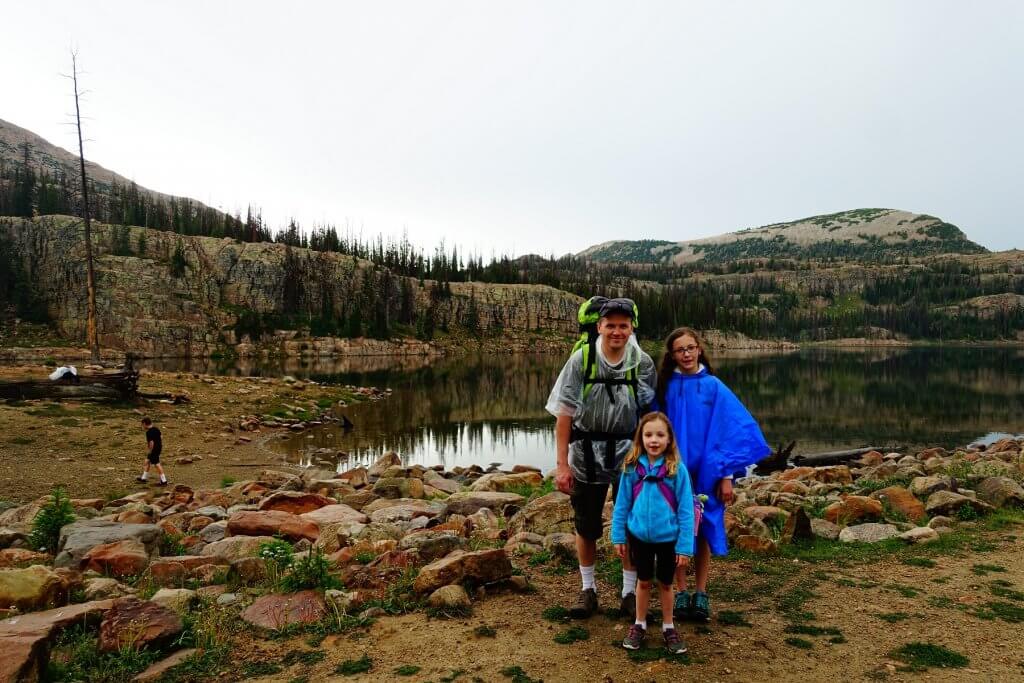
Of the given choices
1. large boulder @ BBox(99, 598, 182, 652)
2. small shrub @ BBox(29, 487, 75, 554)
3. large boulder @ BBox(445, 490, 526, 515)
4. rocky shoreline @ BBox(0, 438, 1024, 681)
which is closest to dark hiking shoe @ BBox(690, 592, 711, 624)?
rocky shoreline @ BBox(0, 438, 1024, 681)

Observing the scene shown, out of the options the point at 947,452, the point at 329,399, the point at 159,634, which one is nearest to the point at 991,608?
the point at 159,634

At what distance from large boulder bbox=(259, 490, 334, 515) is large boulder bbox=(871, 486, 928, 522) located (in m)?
10.6

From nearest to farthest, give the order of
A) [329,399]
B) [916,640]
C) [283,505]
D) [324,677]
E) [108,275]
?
[324,677], [916,640], [283,505], [329,399], [108,275]

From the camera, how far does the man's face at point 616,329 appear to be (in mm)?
5004

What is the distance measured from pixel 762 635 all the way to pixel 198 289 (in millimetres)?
100399

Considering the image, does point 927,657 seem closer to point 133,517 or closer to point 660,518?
point 660,518

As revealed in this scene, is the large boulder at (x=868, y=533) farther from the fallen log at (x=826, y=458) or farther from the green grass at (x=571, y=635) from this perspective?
the fallen log at (x=826, y=458)

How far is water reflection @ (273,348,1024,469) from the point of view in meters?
23.4

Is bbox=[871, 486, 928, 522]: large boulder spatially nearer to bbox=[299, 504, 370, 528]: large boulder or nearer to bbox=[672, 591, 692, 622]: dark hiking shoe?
bbox=[672, 591, 692, 622]: dark hiking shoe

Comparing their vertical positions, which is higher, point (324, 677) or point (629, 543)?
point (629, 543)

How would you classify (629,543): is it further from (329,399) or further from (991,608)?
(329,399)

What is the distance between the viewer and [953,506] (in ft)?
30.2

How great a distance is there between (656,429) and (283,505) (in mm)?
9059

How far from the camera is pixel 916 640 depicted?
485cm
